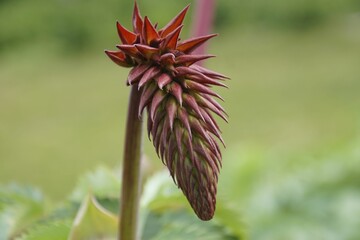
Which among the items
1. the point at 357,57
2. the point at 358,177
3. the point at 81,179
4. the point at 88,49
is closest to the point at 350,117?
the point at 357,57

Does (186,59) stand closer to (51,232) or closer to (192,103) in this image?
(192,103)

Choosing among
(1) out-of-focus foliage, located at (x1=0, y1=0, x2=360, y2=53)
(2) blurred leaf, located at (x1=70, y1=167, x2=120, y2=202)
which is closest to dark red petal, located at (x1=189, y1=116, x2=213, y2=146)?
(2) blurred leaf, located at (x1=70, y1=167, x2=120, y2=202)

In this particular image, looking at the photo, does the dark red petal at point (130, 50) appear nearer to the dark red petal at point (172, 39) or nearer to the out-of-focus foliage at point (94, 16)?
the dark red petal at point (172, 39)

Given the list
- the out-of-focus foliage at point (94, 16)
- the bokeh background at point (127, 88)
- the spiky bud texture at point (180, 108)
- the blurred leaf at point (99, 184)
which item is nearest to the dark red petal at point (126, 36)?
the spiky bud texture at point (180, 108)

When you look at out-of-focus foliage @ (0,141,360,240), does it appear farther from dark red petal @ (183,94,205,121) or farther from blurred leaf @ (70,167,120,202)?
dark red petal @ (183,94,205,121)

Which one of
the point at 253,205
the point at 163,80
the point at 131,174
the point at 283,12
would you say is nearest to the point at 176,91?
the point at 163,80
